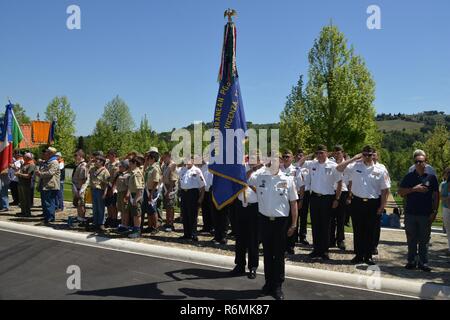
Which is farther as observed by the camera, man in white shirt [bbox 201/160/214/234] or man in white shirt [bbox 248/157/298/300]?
man in white shirt [bbox 201/160/214/234]

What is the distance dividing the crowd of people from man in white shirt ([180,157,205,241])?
23mm

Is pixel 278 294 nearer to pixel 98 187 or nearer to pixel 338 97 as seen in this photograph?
pixel 98 187

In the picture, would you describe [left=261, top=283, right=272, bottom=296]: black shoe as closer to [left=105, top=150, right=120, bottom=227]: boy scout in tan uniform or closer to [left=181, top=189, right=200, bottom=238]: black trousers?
[left=181, top=189, right=200, bottom=238]: black trousers

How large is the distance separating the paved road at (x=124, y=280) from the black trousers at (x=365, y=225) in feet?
4.78

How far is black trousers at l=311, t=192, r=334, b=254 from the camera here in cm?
734

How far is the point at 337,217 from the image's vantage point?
8.51m

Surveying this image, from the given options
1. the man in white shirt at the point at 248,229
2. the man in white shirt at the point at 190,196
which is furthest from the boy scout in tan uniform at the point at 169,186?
the man in white shirt at the point at 248,229

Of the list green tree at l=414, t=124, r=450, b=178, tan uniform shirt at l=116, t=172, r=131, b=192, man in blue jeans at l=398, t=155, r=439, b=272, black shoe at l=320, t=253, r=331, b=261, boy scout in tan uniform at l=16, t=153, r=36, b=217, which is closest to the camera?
man in blue jeans at l=398, t=155, r=439, b=272

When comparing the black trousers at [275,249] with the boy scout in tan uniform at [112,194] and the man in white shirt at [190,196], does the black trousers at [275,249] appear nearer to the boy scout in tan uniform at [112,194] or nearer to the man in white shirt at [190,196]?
the man in white shirt at [190,196]

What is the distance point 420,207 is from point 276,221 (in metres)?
2.92

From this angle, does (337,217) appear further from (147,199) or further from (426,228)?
(147,199)

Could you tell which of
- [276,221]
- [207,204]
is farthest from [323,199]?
[207,204]

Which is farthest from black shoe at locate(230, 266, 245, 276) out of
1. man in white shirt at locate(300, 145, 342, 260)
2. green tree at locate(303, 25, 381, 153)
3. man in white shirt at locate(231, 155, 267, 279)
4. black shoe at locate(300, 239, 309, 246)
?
green tree at locate(303, 25, 381, 153)

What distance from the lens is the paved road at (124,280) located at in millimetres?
5418
